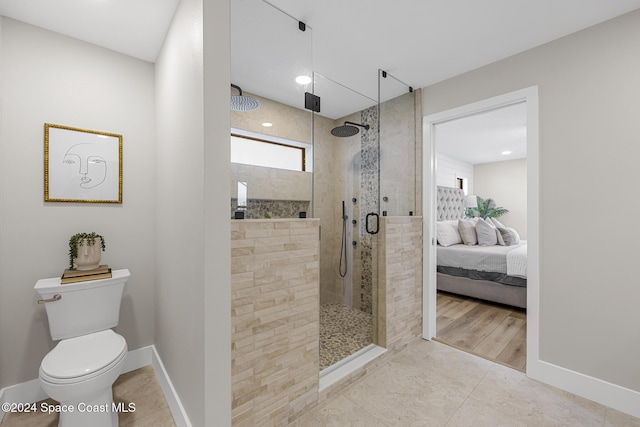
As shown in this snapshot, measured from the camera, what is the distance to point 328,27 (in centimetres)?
189

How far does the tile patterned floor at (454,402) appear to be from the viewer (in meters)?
1.68

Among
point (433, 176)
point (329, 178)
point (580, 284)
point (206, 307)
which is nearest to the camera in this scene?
point (206, 307)

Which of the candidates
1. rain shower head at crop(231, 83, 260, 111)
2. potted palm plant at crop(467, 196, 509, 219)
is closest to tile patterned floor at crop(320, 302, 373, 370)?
rain shower head at crop(231, 83, 260, 111)

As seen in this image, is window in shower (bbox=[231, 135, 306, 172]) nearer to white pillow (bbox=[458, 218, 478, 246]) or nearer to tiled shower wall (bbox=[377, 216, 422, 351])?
tiled shower wall (bbox=[377, 216, 422, 351])

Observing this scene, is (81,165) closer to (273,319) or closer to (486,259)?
(273,319)

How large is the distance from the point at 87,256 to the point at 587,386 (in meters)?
3.57

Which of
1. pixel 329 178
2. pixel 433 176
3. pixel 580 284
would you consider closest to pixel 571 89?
pixel 433 176

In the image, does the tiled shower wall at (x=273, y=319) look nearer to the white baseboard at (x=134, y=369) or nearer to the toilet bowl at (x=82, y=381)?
the white baseboard at (x=134, y=369)

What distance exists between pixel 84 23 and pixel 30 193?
1.17 metres

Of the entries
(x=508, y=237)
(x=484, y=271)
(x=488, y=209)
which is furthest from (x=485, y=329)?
(x=488, y=209)

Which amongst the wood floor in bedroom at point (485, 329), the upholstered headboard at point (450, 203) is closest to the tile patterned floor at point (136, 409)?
the wood floor in bedroom at point (485, 329)

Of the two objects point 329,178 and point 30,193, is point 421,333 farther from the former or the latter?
point 30,193

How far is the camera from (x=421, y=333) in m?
2.76

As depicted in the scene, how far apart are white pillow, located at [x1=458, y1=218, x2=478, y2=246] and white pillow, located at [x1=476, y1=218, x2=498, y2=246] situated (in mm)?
78
